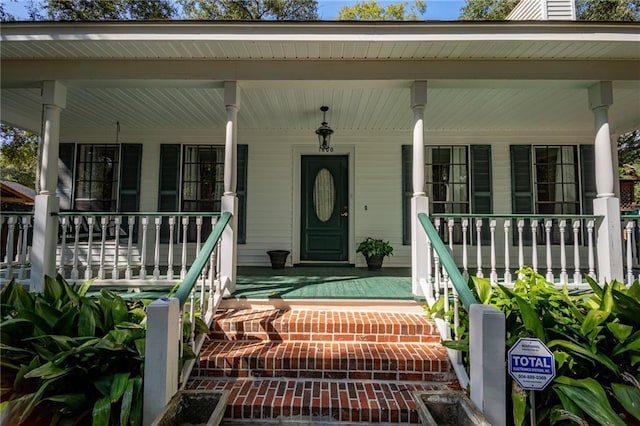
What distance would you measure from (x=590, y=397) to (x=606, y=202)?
2442 mm

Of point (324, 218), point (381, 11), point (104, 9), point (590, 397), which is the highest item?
point (381, 11)

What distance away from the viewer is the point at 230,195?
3455mm

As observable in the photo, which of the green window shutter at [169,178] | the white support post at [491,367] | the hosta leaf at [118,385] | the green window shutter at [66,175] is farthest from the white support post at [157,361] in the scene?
the green window shutter at [66,175]

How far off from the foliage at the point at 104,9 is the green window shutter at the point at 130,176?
7845mm

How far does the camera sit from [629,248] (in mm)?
3432

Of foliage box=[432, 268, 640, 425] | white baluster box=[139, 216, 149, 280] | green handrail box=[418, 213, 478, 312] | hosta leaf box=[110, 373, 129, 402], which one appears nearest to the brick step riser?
foliage box=[432, 268, 640, 425]

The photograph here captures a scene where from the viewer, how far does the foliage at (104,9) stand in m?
10.7

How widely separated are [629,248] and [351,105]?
3483mm

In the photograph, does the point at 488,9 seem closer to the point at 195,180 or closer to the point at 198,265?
the point at 195,180

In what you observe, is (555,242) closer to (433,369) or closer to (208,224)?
(433,369)

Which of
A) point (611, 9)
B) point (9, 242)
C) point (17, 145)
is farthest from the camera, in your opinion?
point (611, 9)

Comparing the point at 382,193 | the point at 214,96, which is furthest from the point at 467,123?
the point at 214,96

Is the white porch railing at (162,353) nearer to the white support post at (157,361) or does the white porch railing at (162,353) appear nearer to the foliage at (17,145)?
the white support post at (157,361)

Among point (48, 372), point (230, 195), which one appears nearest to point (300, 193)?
point (230, 195)
